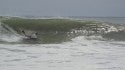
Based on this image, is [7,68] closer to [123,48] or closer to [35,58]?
[35,58]

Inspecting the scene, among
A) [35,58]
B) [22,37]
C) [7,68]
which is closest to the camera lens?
[7,68]

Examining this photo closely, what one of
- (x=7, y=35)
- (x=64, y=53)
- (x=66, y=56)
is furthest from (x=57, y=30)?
(x=66, y=56)

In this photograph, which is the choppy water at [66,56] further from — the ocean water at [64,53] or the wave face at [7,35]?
the wave face at [7,35]

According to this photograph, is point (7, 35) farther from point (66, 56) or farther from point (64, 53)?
point (66, 56)

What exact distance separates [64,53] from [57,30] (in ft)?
35.9

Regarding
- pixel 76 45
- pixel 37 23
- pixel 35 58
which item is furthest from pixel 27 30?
pixel 35 58

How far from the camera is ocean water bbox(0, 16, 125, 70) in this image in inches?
909

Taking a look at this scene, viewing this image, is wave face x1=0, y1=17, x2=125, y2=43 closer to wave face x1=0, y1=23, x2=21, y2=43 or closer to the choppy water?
wave face x1=0, y1=23, x2=21, y2=43

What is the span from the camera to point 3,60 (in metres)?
24.4

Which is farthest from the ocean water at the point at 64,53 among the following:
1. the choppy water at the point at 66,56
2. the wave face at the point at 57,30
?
the wave face at the point at 57,30

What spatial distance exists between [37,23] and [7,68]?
66.6 feet

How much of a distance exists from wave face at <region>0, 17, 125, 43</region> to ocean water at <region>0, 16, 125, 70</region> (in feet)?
0.43

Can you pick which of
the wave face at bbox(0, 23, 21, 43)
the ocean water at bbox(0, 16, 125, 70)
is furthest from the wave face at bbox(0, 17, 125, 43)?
the ocean water at bbox(0, 16, 125, 70)

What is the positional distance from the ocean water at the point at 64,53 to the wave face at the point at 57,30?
13cm
